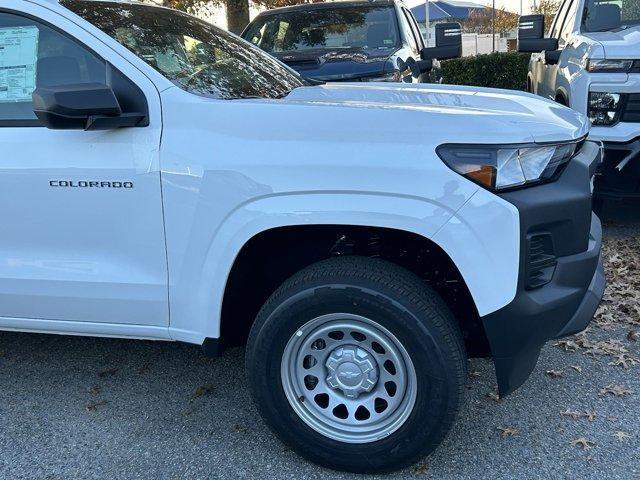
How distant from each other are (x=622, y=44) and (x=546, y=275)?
3.26 m

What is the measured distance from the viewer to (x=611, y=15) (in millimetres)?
5816

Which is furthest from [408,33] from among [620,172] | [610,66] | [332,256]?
[332,256]

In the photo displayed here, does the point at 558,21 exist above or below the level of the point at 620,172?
above

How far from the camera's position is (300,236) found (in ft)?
9.28

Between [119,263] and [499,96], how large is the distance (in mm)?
1936

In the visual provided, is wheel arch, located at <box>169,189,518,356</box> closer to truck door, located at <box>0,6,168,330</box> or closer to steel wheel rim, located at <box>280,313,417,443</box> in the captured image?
truck door, located at <box>0,6,168,330</box>

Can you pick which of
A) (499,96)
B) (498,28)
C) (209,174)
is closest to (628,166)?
(499,96)

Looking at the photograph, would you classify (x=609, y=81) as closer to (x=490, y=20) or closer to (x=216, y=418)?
(x=216, y=418)

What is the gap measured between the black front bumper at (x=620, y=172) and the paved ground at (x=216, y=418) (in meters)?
1.15

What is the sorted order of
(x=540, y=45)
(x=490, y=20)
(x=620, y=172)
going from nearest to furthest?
(x=620, y=172), (x=540, y=45), (x=490, y=20)

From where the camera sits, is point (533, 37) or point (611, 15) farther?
point (533, 37)

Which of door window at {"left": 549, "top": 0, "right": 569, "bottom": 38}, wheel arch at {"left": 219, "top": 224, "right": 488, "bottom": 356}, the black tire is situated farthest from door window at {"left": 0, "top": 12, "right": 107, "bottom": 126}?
door window at {"left": 549, "top": 0, "right": 569, "bottom": 38}

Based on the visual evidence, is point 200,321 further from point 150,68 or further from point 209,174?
point 150,68

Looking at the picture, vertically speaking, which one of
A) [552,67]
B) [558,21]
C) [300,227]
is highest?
[558,21]
